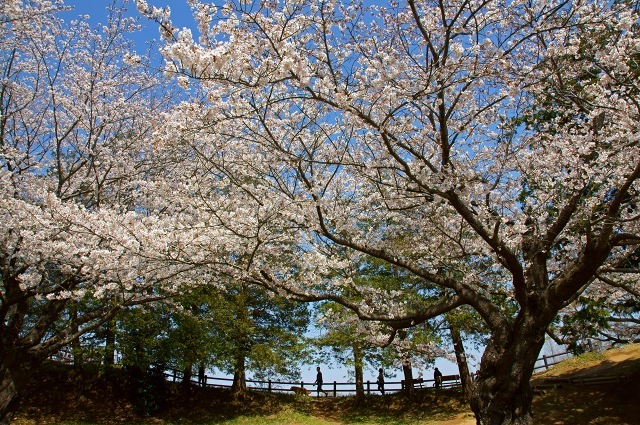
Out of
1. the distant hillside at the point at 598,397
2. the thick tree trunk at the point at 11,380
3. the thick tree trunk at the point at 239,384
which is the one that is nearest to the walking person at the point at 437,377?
the distant hillside at the point at 598,397

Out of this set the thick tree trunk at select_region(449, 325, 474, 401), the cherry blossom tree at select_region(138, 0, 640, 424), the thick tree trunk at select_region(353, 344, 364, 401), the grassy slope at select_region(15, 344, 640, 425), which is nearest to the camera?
the cherry blossom tree at select_region(138, 0, 640, 424)

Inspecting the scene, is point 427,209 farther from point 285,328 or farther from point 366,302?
point 285,328

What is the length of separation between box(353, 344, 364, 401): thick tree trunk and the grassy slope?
1.41ft

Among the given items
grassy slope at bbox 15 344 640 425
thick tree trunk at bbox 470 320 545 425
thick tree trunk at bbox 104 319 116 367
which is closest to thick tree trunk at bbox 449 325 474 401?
grassy slope at bbox 15 344 640 425

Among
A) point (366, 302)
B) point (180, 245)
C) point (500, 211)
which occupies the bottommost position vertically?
point (366, 302)

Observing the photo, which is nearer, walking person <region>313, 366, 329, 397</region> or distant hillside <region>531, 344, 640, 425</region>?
distant hillside <region>531, 344, 640, 425</region>

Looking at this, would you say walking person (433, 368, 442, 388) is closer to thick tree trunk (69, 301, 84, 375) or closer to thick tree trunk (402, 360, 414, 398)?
thick tree trunk (402, 360, 414, 398)

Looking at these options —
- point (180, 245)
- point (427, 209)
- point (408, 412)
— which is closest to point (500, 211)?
point (427, 209)

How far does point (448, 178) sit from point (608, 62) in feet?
7.79

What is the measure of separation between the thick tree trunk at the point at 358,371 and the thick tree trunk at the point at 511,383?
37.9 ft

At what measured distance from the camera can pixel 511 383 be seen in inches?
240

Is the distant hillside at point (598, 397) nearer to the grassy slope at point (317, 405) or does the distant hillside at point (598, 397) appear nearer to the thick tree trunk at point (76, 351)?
the grassy slope at point (317, 405)

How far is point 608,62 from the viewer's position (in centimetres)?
549

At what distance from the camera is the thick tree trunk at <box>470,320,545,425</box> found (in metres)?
6.07
